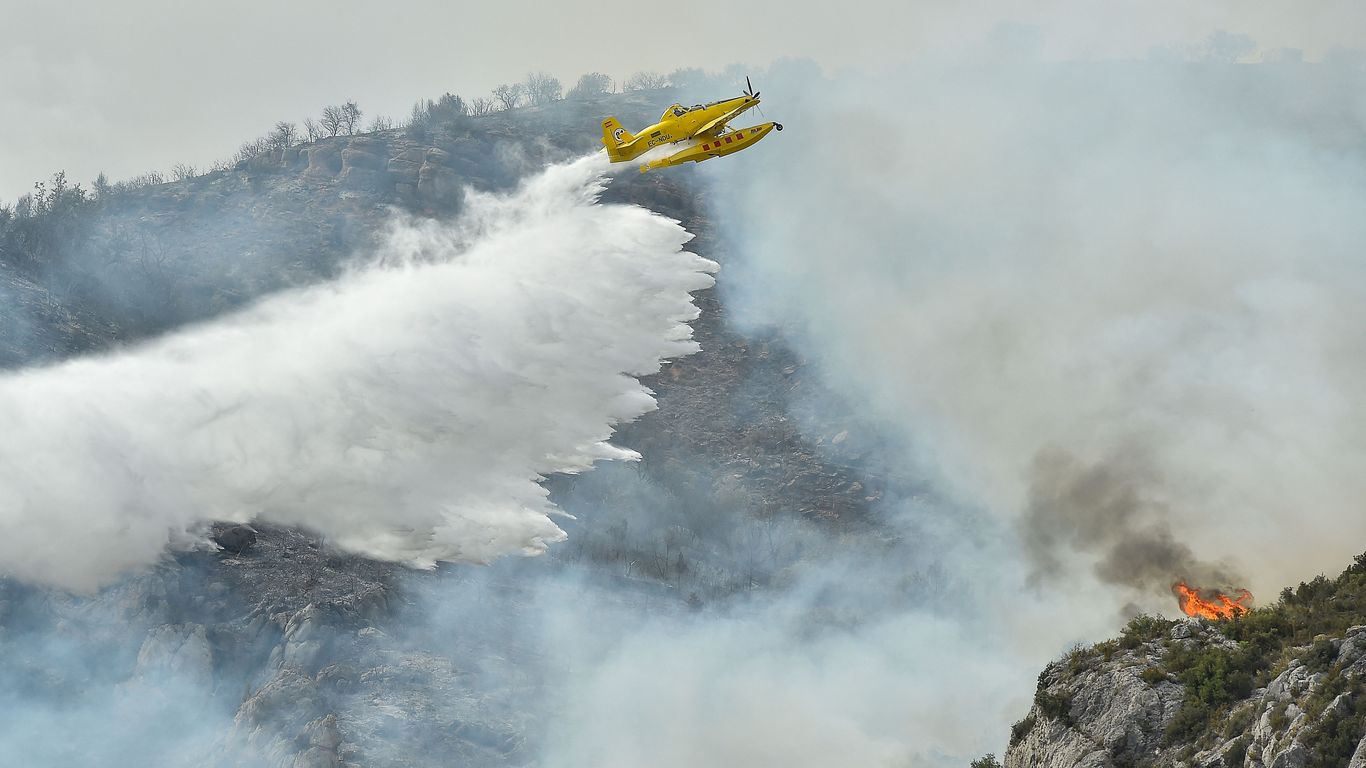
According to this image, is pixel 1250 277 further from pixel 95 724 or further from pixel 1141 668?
pixel 95 724

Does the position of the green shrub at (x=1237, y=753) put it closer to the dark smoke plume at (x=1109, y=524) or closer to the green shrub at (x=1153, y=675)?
the green shrub at (x=1153, y=675)

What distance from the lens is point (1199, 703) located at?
33.2m

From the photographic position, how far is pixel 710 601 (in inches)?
3393

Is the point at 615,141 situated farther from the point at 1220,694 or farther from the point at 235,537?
the point at 1220,694

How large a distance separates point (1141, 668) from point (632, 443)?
197ft

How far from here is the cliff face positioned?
28.1 meters

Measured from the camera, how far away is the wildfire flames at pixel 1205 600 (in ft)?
221

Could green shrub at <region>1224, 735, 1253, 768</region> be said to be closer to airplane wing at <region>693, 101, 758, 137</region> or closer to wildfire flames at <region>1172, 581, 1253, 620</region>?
wildfire flames at <region>1172, 581, 1253, 620</region>

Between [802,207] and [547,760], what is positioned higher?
[802,207]

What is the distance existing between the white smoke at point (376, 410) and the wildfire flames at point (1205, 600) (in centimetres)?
3505

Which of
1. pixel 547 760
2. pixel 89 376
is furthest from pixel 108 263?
pixel 547 760

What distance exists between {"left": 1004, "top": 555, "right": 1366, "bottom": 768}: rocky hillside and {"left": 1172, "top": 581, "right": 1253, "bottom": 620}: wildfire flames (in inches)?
1189

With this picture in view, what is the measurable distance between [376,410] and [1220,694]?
58.5 m

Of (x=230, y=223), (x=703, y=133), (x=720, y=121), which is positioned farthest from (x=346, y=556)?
(x=230, y=223)
